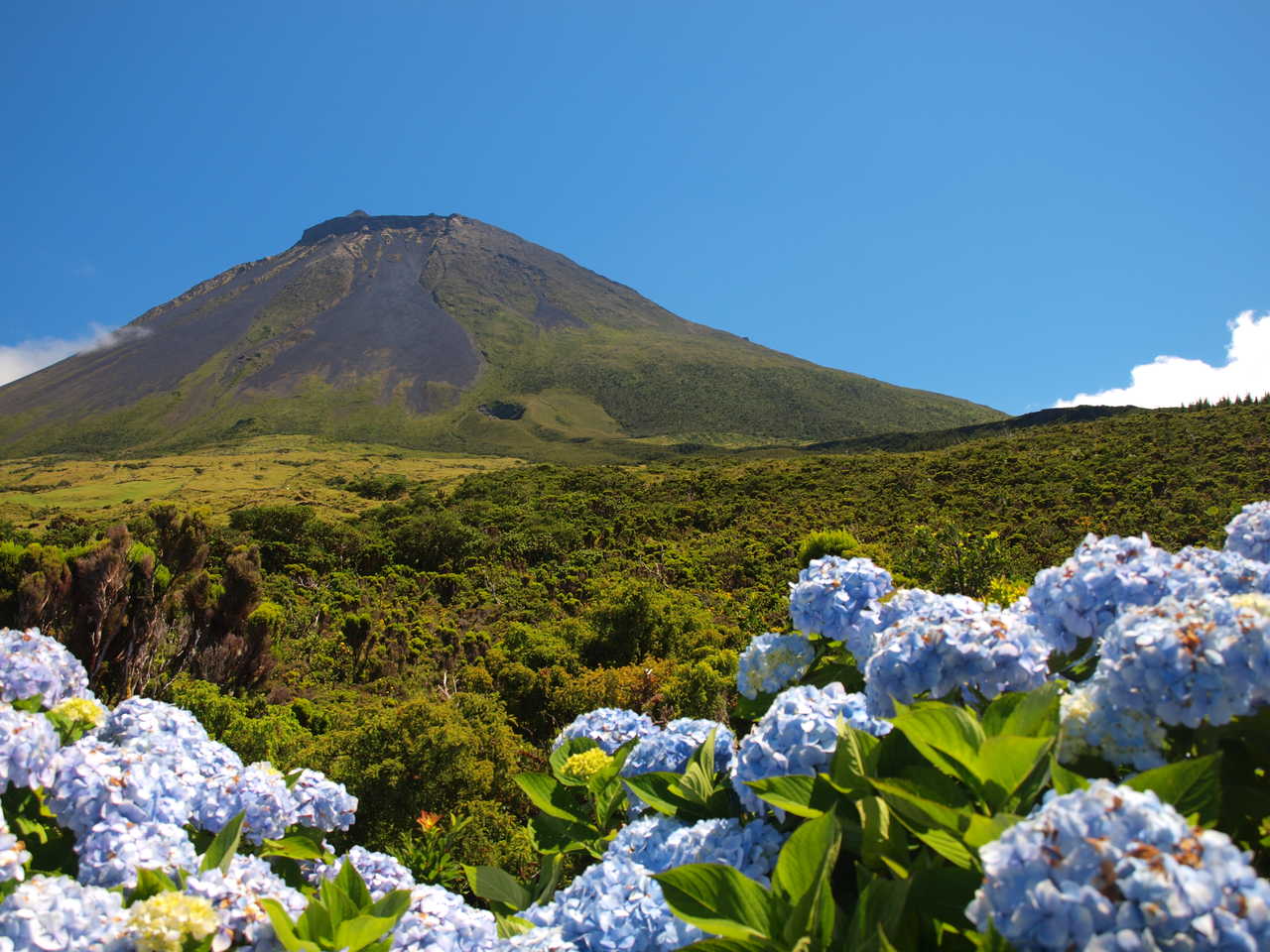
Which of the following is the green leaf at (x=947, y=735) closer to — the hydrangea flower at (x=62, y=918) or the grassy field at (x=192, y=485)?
the hydrangea flower at (x=62, y=918)

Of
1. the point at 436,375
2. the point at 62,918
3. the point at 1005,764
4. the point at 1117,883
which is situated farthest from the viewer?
the point at 436,375

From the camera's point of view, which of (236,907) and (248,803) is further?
(248,803)

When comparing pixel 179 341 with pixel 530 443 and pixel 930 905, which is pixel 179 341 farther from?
pixel 930 905

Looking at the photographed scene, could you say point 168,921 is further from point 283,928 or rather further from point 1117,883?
point 1117,883

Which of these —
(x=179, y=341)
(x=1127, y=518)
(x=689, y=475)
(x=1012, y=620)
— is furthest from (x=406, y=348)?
(x=1012, y=620)

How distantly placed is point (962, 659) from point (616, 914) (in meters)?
0.89

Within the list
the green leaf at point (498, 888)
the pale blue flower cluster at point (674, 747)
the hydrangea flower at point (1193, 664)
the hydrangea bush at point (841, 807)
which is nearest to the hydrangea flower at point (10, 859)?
the hydrangea bush at point (841, 807)

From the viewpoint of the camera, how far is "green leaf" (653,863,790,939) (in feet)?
3.84

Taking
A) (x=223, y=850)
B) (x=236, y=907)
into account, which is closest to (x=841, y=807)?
(x=236, y=907)

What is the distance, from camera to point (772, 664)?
2359 mm

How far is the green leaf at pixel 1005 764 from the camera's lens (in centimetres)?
108

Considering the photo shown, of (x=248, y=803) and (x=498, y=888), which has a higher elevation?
(x=248, y=803)

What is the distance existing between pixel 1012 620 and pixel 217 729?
253 inches

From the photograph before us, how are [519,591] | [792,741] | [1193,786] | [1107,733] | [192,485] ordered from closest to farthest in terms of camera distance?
1. [1193,786]
2. [1107,733]
3. [792,741]
4. [519,591]
5. [192,485]
